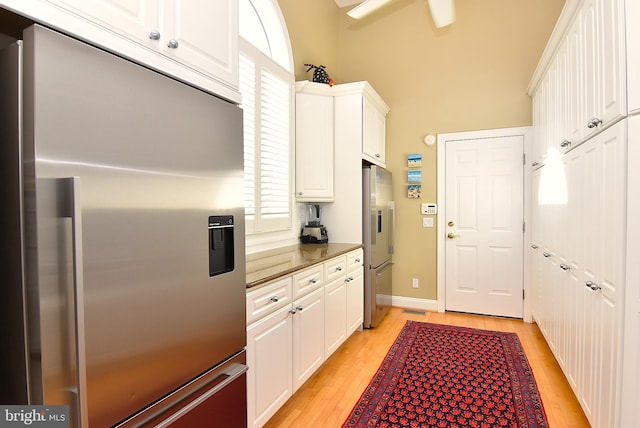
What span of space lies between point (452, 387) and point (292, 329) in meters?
1.24

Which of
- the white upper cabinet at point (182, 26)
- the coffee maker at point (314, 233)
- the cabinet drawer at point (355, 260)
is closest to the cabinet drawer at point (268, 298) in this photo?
the white upper cabinet at point (182, 26)

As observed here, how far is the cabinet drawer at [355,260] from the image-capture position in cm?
326

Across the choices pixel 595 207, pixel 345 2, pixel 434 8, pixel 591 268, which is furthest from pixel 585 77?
pixel 345 2

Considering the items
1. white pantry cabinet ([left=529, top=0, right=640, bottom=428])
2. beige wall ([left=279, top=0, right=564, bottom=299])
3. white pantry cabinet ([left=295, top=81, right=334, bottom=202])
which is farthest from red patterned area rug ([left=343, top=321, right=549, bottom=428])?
white pantry cabinet ([left=295, top=81, right=334, bottom=202])

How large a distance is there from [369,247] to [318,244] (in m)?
0.52

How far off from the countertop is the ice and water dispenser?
29cm

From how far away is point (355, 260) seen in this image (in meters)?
3.43

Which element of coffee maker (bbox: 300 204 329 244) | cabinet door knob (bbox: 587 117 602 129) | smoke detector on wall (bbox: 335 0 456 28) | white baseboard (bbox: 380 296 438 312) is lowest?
white baseboard (bbox: 380 296 438 312)

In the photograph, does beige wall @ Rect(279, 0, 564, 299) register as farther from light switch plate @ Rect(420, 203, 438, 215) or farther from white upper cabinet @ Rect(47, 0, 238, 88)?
white upper cabinet @ Rect(47, 0, 238, 88)

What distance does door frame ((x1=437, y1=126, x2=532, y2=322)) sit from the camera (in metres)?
4.00

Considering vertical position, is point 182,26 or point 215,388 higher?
point 182,26

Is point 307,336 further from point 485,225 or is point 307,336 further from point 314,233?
point 485,225

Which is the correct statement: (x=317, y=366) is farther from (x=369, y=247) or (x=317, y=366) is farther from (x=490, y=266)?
(x=490, y=266)

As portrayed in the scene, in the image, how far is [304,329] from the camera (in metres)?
2.40
